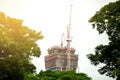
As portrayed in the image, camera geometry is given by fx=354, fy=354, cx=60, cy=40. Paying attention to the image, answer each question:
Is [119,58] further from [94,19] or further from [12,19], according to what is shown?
[12,19]

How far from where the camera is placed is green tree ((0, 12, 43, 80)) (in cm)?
3262

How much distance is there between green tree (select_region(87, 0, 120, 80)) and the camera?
26.8m

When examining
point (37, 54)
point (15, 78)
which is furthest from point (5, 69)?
point (37, 54)

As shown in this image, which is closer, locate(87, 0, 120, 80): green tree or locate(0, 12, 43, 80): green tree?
locate(87, 0, 120, 80): green tree

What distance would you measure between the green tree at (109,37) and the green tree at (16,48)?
8022 mm

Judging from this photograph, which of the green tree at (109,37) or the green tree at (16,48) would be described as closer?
the green tree at (109,37)

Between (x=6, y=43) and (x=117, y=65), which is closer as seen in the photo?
(x=117, y=65)

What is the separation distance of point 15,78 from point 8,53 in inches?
96.4

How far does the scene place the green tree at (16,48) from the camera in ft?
107

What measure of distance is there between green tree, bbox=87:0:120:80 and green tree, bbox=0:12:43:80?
316 inches

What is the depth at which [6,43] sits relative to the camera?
3278 cm

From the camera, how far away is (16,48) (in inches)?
1344

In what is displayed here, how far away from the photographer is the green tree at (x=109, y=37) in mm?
26775

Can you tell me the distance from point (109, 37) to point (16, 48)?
10419 mm
